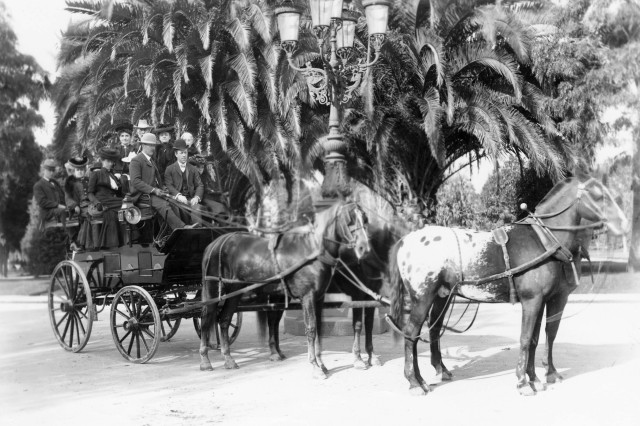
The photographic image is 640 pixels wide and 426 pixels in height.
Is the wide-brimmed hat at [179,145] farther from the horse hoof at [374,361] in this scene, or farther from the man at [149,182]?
the horse hoof at [374,361]

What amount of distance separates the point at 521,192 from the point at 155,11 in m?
11.4

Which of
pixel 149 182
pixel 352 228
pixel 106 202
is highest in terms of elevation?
pixel 149 182

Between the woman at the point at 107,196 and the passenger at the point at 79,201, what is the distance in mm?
199

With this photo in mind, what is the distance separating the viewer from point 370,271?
8.75m

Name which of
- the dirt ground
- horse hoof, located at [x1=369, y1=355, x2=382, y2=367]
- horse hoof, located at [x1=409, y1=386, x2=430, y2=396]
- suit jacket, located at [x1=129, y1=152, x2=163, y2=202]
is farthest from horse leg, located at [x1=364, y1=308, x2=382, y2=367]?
suit jacket, located at [x1=129, y1=152, x2=163, y2=202]

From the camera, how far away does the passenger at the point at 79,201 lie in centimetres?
1015

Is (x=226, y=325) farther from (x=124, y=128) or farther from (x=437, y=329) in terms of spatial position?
(x=124, y=128)

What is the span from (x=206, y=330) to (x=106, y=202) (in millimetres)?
2343

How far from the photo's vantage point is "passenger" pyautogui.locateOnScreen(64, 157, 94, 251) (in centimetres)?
1015

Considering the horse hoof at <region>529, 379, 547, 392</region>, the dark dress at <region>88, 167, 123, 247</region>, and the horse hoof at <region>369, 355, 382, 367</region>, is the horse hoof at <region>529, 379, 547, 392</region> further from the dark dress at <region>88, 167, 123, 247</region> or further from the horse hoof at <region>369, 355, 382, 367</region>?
the dark dress at <region>88, 167, 123, 247</region>

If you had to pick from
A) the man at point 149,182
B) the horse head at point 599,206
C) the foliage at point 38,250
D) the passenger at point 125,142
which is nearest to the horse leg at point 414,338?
the horse head at point 599,206

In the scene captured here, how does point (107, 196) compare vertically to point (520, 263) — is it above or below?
above

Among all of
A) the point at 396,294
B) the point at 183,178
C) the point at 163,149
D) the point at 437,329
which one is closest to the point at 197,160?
the point at 163,149

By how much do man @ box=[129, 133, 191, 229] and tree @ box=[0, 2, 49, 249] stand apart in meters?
2.06
